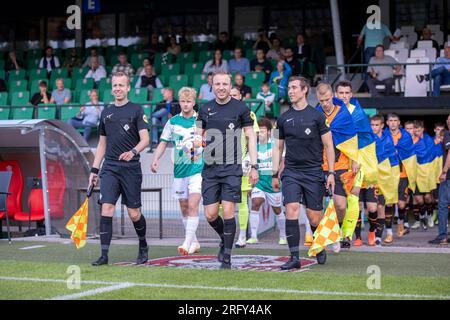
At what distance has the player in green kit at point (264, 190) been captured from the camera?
12469 millimetres

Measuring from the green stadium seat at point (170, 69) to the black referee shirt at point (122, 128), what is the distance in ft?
41.1

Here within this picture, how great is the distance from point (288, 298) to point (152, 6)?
21.6 m

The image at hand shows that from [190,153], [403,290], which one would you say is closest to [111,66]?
[190,153]

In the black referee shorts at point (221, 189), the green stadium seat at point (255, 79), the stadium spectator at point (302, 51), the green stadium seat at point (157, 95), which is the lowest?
the black referee shorts at point (221, 189)

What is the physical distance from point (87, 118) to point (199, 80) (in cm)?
313

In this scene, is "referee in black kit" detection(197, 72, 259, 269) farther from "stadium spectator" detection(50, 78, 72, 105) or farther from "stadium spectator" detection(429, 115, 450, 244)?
"stadium spectator" detection(50, 78, 72, 105)

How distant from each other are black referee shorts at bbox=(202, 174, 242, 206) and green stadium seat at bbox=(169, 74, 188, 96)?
11781 millimetres

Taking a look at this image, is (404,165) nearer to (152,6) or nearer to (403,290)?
(403,290)

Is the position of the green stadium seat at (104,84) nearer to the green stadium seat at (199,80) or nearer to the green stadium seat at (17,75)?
Answer: the green stadium seat at (199,80)

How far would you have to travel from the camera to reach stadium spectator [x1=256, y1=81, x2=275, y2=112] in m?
17.9

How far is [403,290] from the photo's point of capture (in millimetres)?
7422

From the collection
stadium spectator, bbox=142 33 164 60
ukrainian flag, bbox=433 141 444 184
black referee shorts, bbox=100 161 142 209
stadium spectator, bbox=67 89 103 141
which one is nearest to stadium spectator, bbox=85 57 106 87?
stadium spectator, bbox=142 33 164 60

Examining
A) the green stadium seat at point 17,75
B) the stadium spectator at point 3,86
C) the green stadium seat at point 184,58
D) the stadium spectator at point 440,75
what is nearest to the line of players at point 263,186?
the stadium spectator at point 440,75

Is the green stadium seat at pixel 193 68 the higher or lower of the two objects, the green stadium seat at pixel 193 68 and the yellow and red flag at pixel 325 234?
the higher
